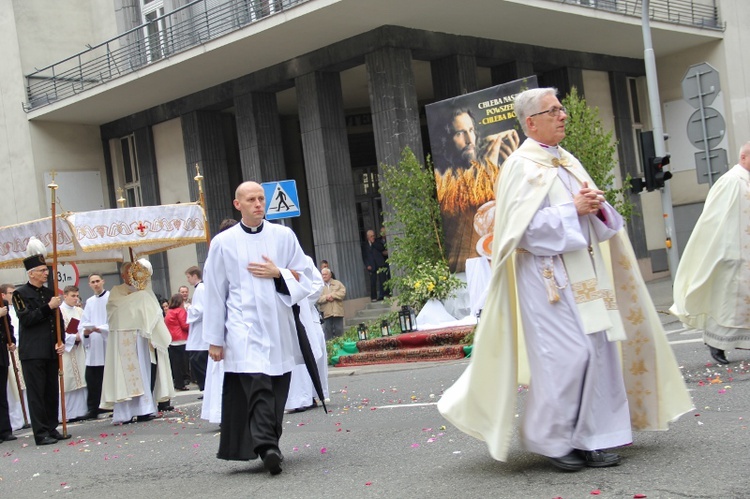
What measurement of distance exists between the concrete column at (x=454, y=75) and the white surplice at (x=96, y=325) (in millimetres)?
12064

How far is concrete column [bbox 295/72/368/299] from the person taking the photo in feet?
78.7

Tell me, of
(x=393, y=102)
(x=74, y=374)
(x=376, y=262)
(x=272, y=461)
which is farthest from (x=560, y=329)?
(x=376, y=262)

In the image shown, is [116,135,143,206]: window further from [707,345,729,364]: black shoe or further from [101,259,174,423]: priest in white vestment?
[707,345,729,364]: black shoe

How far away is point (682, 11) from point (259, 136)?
Result: 11496 millimetres

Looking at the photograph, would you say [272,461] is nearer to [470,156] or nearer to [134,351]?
[134,351]

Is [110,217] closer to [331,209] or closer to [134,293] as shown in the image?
[134,293]

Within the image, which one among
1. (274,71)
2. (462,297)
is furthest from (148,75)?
(462,297)

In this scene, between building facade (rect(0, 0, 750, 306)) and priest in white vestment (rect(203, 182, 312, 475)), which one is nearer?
priest in white vestment (rect(203, 182, 312, 475))

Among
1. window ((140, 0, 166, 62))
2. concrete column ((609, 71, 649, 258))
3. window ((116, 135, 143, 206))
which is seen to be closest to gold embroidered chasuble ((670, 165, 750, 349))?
window ((140, 0, 166, 62))

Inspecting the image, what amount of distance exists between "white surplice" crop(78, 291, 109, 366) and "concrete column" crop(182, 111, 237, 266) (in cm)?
1315

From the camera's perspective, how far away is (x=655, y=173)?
Answer: 1777 centimetres

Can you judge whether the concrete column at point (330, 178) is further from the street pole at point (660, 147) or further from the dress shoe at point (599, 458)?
the dress shoe at point (599, 458)

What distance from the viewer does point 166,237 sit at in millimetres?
13148

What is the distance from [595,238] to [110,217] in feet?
26.7
